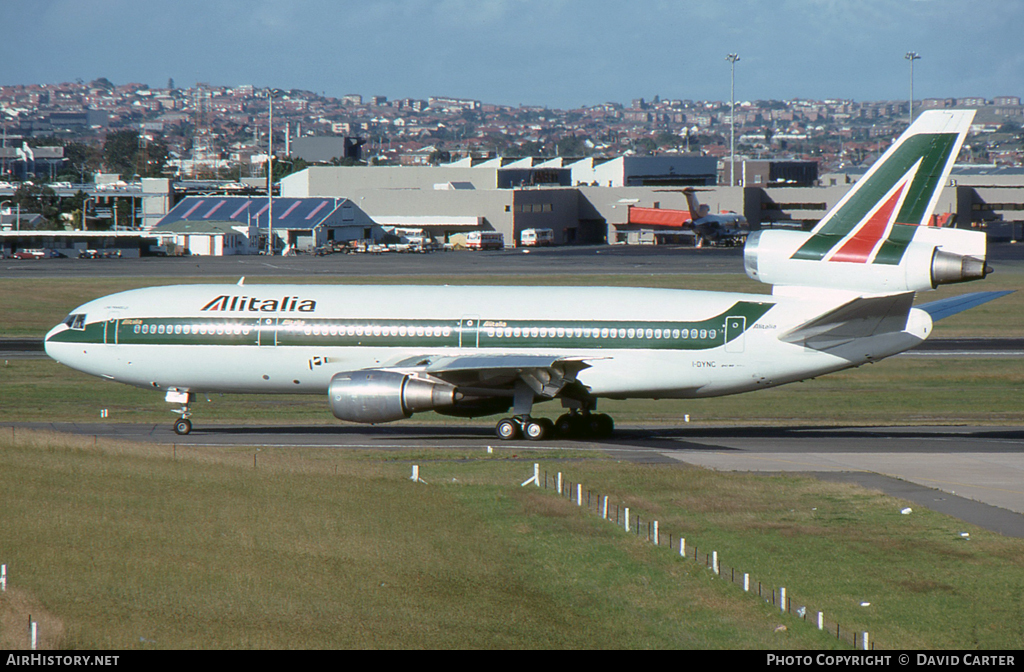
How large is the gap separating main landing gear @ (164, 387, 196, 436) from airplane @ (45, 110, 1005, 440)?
0.07 meters

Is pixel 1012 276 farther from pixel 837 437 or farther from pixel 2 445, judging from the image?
pixel 2 445

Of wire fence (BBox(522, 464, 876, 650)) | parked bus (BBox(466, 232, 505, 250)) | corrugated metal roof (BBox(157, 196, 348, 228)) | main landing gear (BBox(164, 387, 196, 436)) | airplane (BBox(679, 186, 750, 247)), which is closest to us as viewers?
wire fence (BBox(522, 464, 876, 650))

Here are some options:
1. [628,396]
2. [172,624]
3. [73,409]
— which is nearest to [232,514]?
[172,624]

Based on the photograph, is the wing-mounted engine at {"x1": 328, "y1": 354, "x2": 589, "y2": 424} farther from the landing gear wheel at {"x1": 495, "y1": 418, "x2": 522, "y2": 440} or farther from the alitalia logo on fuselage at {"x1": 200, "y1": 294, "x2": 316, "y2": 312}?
the alitalia logo on fuselage at {"x1": 200, "y1": 294, "x2": 316, "y2": 312}

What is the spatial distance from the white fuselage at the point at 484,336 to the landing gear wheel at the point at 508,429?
8.78 ft

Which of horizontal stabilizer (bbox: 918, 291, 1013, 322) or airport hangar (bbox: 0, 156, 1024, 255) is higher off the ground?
airport hangar (bbox: 0, 156, 1024, 255)

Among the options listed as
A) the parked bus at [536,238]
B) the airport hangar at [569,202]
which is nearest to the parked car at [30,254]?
the airport hangar at [569,202]

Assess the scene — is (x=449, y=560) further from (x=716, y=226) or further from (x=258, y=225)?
(x=716, y=226)

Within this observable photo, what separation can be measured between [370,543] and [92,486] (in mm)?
8318

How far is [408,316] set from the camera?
127 feet

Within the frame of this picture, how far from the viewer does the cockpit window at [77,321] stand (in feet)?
134

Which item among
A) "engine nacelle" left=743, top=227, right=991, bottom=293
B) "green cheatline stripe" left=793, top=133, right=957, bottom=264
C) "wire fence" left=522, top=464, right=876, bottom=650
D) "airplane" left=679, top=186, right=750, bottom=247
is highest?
"airplane" left=679, top=186, right=750, bottom=247

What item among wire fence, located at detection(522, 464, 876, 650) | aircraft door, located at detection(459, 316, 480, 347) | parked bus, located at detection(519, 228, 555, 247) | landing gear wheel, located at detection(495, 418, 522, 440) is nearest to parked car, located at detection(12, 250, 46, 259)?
parked bus, located at detection(519, 228, 555, 247)

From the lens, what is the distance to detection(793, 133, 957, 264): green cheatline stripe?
1387 inches
